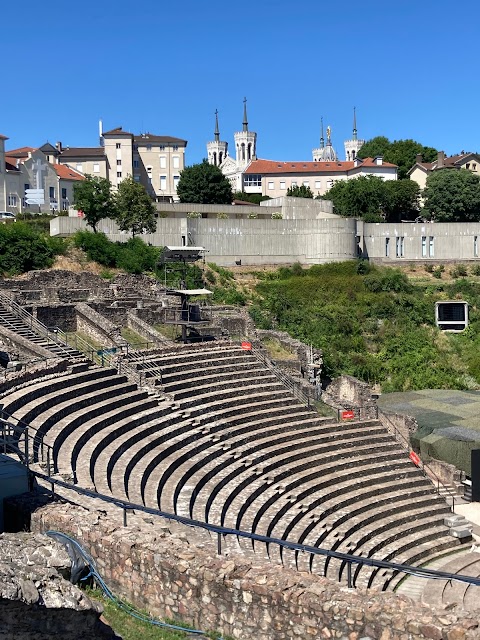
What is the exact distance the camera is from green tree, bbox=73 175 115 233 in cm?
3828

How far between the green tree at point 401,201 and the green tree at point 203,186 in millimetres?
13039

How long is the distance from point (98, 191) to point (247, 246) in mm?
9225

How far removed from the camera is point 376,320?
37469mm

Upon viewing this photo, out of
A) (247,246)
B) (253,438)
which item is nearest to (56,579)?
(253,438)

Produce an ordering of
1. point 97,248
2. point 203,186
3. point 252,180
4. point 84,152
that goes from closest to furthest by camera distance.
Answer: point 97,248 → point 203,186 → point 84,152 → point 252,180

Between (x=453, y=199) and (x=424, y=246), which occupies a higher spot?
(x=453, y=199)

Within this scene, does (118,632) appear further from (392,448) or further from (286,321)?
(286,321)

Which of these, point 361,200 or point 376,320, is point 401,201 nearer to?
point 361,200

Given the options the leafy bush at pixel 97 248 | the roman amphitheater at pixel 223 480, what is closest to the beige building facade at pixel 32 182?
the leafy bush at pixel 97 248

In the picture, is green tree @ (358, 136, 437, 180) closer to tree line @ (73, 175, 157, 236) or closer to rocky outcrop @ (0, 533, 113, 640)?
tree line @ (73, 175, 157, 236)

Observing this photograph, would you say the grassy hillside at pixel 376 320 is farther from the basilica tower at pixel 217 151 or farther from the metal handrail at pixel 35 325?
the basilica tower at pixel 217 151

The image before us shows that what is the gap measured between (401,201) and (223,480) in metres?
47.7

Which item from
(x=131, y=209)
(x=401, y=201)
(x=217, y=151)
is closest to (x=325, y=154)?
(x=217, y=151)

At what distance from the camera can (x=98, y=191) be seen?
3841 centimetres
